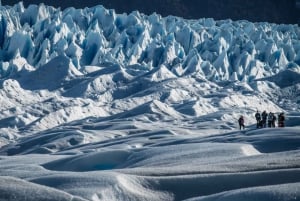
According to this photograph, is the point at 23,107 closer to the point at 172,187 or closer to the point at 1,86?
the point at 1,86

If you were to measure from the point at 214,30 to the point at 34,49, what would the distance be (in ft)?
63.3

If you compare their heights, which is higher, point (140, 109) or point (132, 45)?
point (132, 45)

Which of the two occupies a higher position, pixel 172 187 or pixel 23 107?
pixel 172 187

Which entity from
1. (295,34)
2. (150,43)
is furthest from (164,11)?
(150,43)

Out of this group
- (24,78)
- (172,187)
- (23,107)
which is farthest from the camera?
(24,78)

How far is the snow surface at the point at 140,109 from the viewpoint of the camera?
249 inches

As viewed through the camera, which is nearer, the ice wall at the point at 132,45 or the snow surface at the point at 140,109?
the snow surface at the point at 140,109

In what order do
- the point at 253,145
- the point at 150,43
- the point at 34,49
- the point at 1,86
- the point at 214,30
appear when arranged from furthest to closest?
the point at 214,30 → the point at 150,43 → the point at 34,49 → the point at 1,86 → the point at 253,145

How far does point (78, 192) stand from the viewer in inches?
228

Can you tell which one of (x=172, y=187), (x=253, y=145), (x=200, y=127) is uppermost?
(x=172, y=187)

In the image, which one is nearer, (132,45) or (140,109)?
(140,109)

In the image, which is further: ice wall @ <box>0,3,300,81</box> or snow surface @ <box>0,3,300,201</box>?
ice wall @ <box>0,3,300,81</box>

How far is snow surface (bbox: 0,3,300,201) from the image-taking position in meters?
6.34

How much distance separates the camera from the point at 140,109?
29203 mm
